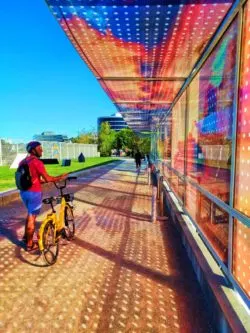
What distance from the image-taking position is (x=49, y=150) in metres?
35.1

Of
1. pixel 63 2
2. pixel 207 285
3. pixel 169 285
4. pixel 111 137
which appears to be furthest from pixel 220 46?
pixel 111 137

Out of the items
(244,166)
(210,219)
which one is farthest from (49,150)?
(244,166)

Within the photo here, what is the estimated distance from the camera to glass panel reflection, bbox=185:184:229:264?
372cm

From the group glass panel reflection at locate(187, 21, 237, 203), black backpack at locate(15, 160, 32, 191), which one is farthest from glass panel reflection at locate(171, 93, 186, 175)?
black backpack at locate(15, 160, 32, 191)

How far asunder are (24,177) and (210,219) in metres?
3.03

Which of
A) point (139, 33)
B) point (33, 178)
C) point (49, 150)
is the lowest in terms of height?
point (49, 150)

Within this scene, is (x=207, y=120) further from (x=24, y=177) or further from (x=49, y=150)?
(x=49, y=150)

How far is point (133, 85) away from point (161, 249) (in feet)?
12.7

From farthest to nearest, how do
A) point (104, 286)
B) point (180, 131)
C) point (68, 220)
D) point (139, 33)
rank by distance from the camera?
point (180, 131), point (68, 220), point (139, 33), point (104, 286)

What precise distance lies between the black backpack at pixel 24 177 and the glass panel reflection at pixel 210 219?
2844 mm

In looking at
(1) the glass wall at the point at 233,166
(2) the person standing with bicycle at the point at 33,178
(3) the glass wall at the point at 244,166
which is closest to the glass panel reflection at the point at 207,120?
(1) the glass wall at the point at 233,166

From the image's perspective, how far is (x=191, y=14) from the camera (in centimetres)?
352

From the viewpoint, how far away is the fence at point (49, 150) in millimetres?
27406

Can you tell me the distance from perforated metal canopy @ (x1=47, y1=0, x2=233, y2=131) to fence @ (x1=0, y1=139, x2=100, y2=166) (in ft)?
75.5
